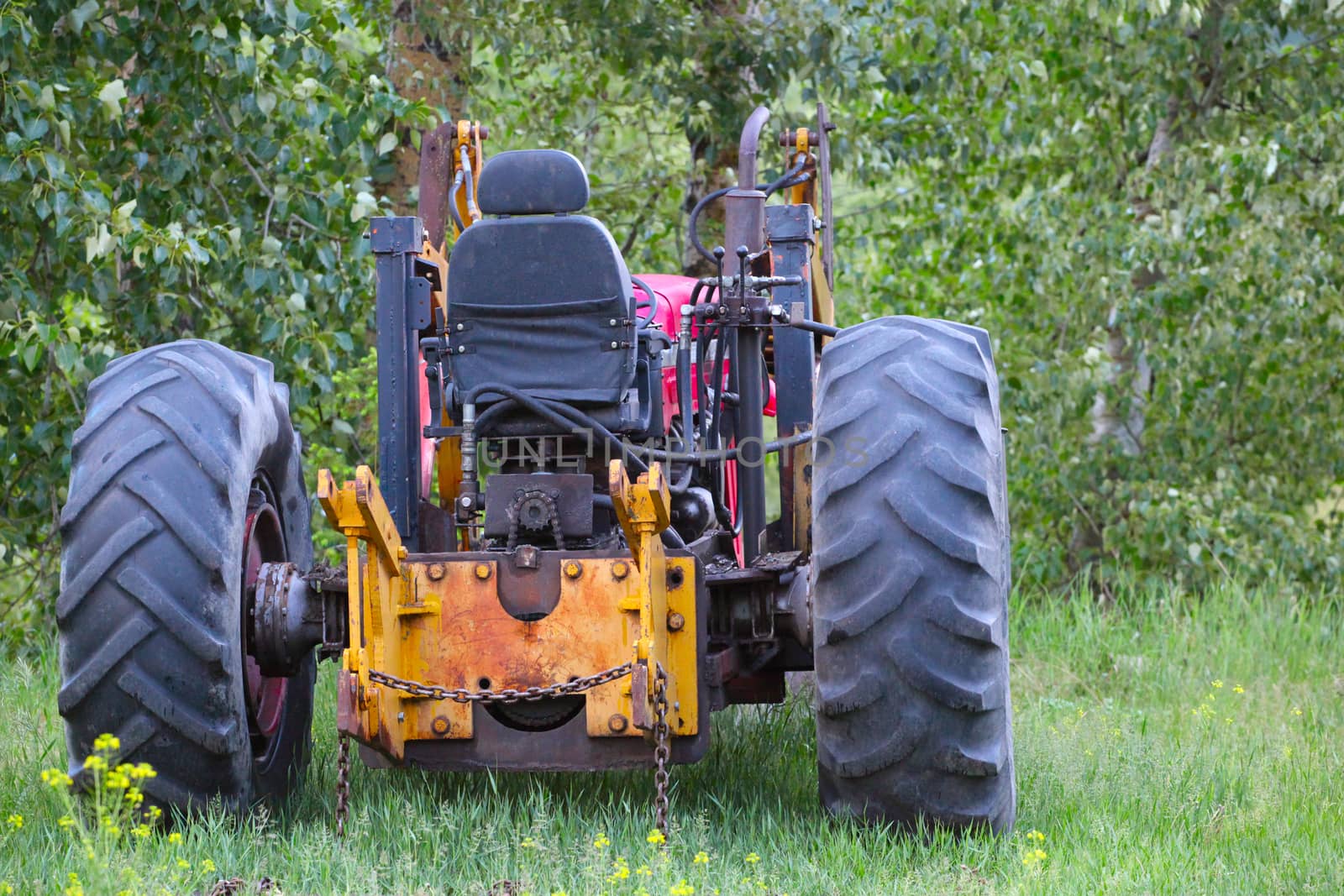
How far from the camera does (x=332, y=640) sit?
14.4 ft

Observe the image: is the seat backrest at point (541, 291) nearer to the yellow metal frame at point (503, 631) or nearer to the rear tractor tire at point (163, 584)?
the yellow metal frame at point (503, 631)

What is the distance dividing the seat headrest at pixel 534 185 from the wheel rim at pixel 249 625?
1100 millimetres

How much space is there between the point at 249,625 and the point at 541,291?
121cm

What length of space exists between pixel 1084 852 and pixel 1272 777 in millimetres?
1300

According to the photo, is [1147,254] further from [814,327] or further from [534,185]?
[534,185]

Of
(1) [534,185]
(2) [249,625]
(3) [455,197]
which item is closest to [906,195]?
(3) [455,197]

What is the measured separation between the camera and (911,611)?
389 cm

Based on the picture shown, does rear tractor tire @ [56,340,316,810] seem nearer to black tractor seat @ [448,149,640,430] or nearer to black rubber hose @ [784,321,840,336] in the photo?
black tractor seat @ [448,149,640,430]

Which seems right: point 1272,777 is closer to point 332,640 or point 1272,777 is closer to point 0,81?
point 332,640

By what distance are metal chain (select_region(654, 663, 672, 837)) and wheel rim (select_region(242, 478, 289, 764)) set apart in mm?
1163

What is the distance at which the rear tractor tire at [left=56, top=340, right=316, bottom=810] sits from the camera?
4.03 m

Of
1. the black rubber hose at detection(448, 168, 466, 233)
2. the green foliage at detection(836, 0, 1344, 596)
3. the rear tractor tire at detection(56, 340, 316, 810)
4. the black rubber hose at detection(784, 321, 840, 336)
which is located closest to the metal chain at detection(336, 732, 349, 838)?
the rear tractor tire at detection(56, 340, 316, 810)

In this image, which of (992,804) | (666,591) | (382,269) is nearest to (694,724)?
(666,591)

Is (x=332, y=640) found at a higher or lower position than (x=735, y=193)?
lower
